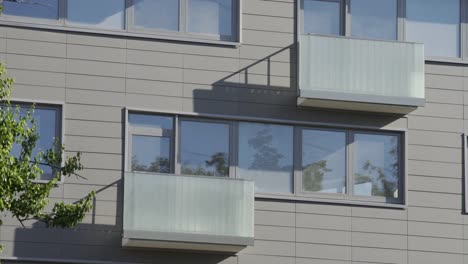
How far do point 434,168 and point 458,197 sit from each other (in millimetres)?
700

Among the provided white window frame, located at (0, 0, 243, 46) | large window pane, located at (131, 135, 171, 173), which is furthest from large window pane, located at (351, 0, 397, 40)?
large window pane, located at (131, 135, 171, 173)

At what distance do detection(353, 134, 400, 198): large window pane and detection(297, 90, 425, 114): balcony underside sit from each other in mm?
705

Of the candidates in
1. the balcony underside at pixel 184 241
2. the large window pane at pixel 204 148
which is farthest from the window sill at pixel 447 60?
the balcony underside at pixel 184 241

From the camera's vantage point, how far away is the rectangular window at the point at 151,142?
26.1 metres

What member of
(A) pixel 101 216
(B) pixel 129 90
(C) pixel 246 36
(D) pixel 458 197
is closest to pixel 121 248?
(A) pixel 101 216

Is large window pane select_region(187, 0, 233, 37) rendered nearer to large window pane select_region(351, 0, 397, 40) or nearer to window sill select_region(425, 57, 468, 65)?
large window pane select_region(351, 0, 397, 40)

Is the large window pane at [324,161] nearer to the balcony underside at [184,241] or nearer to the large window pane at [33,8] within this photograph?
the balcony underside at [184,241]

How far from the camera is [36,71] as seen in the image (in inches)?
1014

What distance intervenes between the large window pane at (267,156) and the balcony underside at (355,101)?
0.73 m

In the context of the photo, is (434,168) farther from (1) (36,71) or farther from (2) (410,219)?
(1) (36,71)

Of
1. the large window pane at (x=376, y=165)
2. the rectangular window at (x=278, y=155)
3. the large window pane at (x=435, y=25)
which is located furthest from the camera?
the large window pane at (x=435, y=25)

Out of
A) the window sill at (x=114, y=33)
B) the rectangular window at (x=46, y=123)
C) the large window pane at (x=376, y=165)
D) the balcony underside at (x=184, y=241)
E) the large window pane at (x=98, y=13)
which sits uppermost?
the large window pane at (x=98, y=13)

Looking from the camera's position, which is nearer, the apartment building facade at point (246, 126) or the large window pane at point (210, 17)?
the apartment building facade at point (246, 126)

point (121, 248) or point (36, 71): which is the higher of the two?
point (36, 71)
